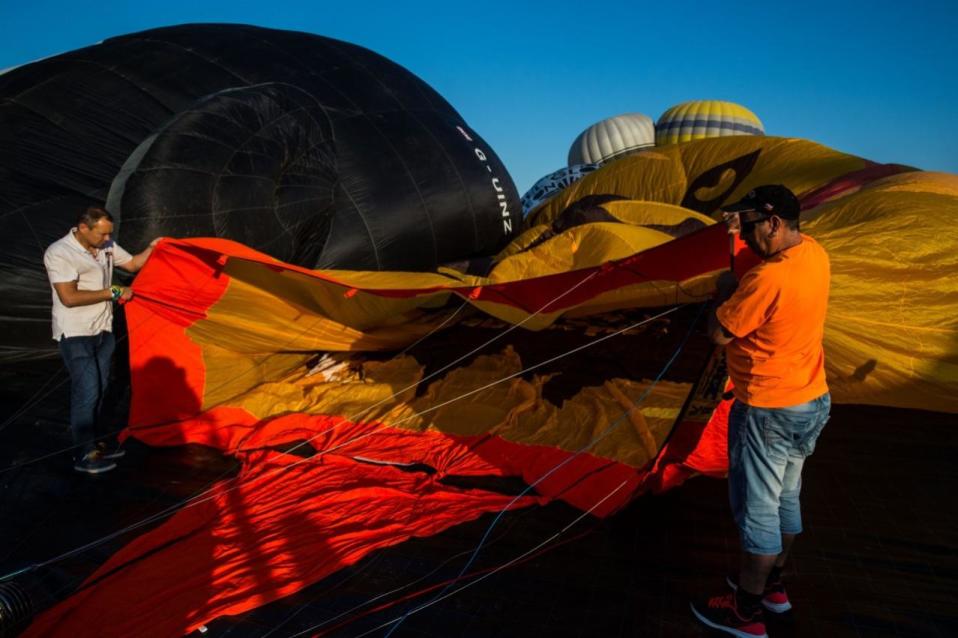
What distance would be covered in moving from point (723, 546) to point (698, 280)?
3.93 feet

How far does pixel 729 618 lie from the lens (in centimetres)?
207

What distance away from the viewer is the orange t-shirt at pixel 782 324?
186 centimetres

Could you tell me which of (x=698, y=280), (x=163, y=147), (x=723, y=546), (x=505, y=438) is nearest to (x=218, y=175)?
(x=163, y=147)

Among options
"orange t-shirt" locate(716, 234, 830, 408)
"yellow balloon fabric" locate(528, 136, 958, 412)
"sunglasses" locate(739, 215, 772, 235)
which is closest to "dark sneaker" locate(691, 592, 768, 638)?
"orange t-shirt" locate(716, 234, 830, 408)

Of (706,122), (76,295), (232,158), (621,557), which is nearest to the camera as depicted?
(621,557)

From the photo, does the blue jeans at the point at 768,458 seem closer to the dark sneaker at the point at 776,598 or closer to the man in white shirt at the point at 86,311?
the dark sneaker at the point at 776,598

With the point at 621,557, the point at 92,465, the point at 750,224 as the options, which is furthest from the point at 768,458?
the point at 92,465

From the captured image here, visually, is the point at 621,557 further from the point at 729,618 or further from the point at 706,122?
the point at 706,122

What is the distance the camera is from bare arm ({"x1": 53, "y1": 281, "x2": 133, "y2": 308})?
129 inches

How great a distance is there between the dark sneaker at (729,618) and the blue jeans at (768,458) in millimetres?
219

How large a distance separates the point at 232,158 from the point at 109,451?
1982 mm

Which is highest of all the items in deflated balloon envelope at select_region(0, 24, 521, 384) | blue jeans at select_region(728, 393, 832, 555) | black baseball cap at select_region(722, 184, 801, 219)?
deflated balloon envelope at select_region(0, 24, 521, 384)

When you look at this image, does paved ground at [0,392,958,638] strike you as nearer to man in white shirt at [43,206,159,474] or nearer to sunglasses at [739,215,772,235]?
man in white shirt at [43,206,159,474]

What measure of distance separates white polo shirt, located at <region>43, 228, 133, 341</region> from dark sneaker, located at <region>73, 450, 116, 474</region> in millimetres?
633
